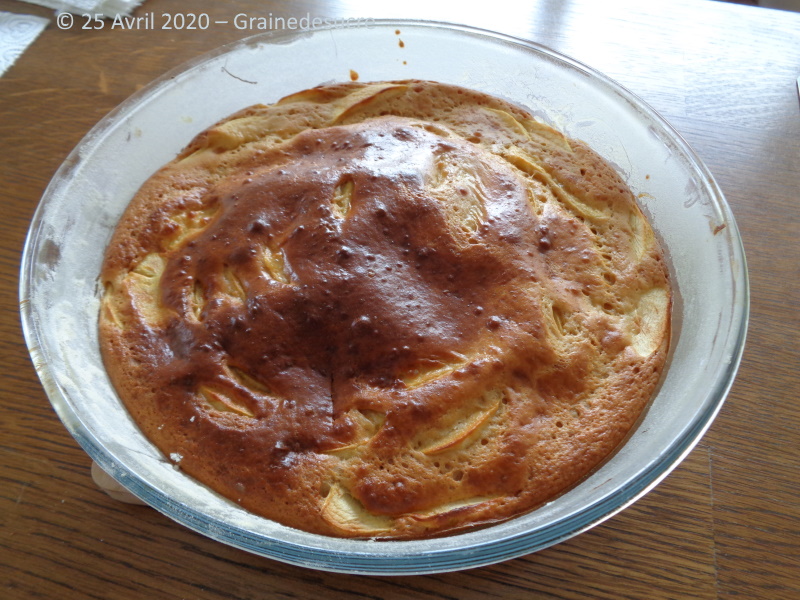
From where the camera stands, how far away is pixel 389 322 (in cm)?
120

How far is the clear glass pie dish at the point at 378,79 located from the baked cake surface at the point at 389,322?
Result: 5 centimetres

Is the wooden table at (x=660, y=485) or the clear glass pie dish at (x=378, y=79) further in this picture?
the wooden table at (x=660, y=485)

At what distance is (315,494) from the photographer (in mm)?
1097

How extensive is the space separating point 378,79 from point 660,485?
1.26 meters

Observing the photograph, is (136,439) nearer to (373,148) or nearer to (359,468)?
(359,468)

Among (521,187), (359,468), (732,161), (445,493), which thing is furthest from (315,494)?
(732,161)

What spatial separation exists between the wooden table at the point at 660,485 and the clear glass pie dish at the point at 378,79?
121 mm

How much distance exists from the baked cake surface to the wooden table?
131mm

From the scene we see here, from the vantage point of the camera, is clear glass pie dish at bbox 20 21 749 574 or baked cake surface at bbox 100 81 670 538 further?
baked cake surface at bbox 100 81 670 538

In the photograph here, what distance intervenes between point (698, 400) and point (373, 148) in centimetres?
85

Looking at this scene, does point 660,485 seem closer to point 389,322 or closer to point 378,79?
point 389,322

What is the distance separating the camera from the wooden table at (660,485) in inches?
42.7

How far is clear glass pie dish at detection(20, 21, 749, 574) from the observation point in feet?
3.17

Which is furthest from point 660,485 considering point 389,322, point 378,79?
point 378,79
